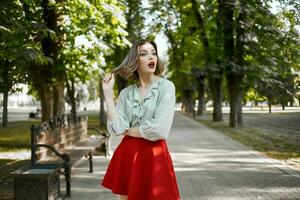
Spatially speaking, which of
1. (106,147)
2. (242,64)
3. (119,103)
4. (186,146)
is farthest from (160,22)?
(119,103)

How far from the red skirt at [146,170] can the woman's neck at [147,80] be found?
416 mm

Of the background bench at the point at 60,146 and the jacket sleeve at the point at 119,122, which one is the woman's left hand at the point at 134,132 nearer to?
the jacket sleeve at the point at 119,122

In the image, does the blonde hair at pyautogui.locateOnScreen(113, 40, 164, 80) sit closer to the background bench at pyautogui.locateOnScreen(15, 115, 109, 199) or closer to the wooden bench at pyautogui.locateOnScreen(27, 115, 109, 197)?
the background bench at pyautogui.locateOnScreen(15, 115, 109, 199)

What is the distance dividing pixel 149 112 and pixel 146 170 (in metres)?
0.42

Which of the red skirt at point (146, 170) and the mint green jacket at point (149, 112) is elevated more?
the mint green jacket at point (149, 112)

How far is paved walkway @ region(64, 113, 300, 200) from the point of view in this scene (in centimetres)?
802

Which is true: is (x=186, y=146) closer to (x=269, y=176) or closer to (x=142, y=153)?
(x=269, y=176)

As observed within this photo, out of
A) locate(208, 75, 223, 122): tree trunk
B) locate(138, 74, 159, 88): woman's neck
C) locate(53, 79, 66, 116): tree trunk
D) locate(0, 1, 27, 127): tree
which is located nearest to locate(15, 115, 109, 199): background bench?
locate(53, 79, 66, 116): tree trunk

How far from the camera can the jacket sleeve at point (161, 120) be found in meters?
3.45

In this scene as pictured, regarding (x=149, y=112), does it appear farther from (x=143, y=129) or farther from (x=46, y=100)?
(x=46, y=100)

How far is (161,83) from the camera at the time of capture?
3607mm

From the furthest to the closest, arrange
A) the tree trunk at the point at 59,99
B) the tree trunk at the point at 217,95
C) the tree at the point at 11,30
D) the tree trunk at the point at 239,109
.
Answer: the tree trunk at the point at 217,95, the tree trunk at the point at 239,109, the tree trunk at the point at 59,99, the tree at the point at 11,30

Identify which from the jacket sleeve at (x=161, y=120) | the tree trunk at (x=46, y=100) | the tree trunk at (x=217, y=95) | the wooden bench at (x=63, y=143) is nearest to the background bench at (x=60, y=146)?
the wooden bench at (x=63, y=143)

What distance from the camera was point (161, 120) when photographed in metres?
3.48
